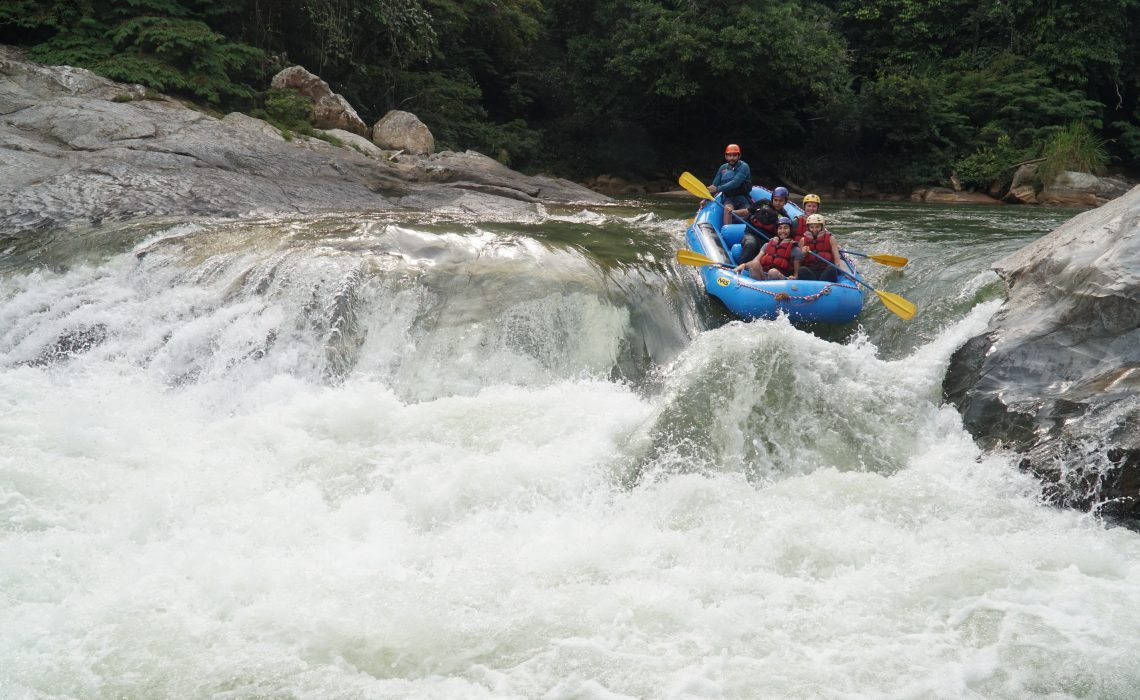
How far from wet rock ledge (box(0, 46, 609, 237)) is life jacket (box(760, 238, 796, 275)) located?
140 inches

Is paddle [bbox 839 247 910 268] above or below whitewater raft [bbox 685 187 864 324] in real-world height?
above

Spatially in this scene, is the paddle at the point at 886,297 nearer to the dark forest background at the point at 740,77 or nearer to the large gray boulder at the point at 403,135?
the large gray boulder at the point at 403,135

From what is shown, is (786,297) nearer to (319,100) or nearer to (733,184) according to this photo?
(733,184)

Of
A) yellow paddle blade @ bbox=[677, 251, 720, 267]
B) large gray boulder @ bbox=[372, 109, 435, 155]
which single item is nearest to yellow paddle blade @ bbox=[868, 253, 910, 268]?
yellow paddle blade @ bbox=[677, 251, 720, 267]

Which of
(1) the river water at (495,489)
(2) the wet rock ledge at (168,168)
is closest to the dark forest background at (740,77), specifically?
(2) the wet rock ledge at (168,168)

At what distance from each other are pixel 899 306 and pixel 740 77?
1038 cm

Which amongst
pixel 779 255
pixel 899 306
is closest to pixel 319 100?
pixel 779 255

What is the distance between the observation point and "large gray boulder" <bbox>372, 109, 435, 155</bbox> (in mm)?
12773

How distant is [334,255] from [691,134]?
13.0 metres

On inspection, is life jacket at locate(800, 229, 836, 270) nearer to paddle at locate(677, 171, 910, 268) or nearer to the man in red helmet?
paddle at locate(677, 171, 910, 268)

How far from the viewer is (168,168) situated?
8.78 metres

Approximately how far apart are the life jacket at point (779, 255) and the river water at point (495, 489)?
64 cm

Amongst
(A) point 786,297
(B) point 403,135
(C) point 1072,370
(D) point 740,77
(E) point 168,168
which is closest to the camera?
(C) point 1072,370

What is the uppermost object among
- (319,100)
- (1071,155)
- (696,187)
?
(1071,155)
